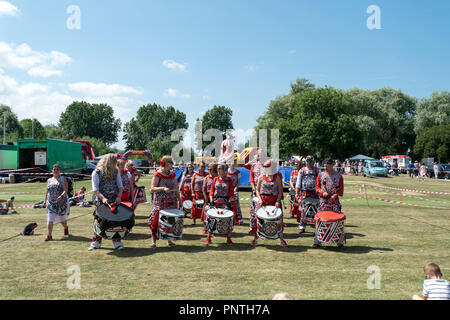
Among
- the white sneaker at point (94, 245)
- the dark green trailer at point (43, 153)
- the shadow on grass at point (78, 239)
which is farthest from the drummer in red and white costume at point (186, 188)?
the dark green trailer at point (43, 153)

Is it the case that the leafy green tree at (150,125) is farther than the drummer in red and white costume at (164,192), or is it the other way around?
the leafy green tree at (150,125)

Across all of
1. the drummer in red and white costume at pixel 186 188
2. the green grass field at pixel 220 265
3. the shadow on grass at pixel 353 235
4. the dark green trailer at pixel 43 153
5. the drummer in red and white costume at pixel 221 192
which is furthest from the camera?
the dark green trailer at pixel 43 153

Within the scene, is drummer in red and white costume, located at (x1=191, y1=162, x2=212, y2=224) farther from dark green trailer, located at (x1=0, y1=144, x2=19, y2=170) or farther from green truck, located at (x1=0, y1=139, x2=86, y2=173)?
dark green trailer, located at (x1=0, y1=144, x2=19, y2=170)

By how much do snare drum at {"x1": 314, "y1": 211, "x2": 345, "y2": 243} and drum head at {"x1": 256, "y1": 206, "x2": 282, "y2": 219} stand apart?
946mm

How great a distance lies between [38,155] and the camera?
28.9 meters

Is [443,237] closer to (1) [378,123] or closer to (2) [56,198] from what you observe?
(2) [56,198]

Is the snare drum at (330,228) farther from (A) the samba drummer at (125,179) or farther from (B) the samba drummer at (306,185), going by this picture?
(A) the samba drummer at (125,179)

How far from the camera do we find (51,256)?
24.1 feet

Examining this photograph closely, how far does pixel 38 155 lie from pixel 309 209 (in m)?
25.8

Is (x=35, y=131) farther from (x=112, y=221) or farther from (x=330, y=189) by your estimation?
(x=330, y=189)

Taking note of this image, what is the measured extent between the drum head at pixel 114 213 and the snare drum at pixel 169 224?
718 mm

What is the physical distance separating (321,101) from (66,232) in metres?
55.4

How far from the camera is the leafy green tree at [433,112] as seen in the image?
6519 cm

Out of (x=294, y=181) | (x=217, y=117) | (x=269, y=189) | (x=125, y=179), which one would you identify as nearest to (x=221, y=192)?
(x=269, y=189)
